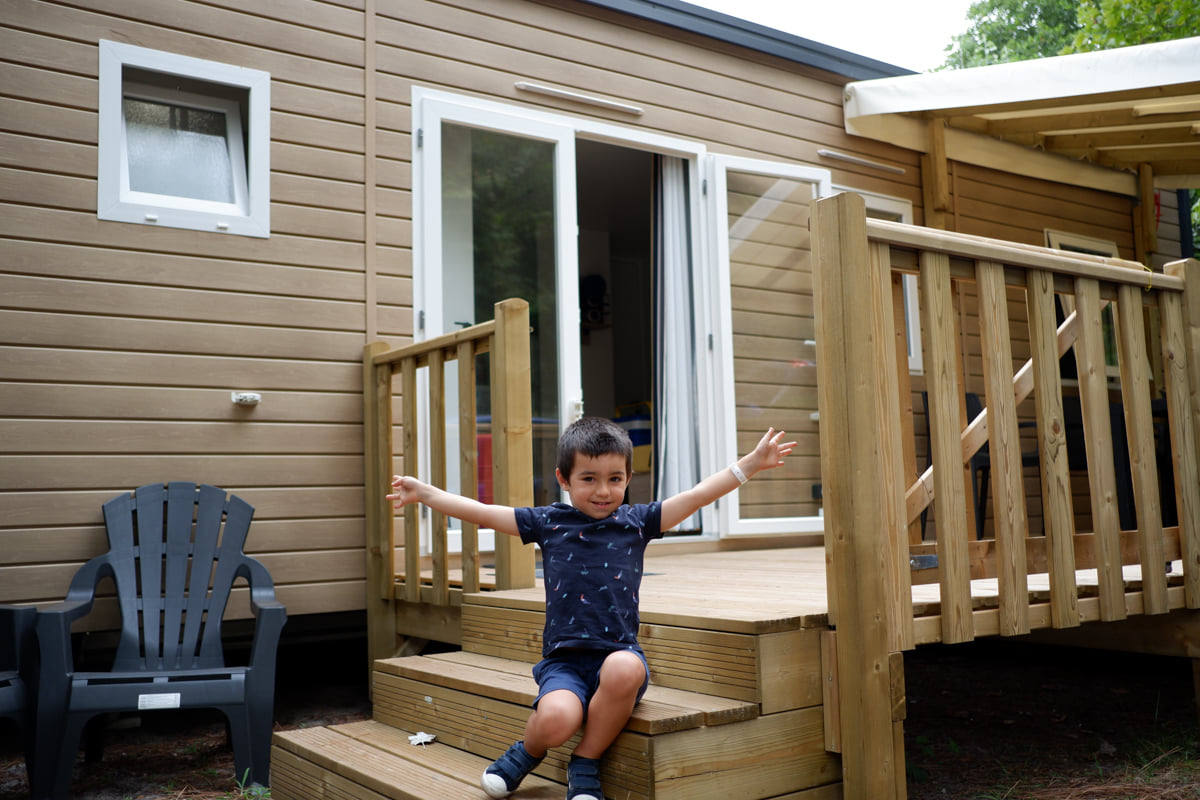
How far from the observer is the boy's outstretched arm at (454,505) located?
229cm

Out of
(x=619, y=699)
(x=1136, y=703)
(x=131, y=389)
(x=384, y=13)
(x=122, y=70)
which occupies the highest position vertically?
(x=384, y=13)

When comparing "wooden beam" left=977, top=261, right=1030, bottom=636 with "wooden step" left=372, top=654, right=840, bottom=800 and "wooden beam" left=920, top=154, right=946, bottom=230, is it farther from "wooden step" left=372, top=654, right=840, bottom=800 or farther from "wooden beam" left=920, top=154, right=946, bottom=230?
"wooden beam" left=920, top=154, right=946, bottom=230

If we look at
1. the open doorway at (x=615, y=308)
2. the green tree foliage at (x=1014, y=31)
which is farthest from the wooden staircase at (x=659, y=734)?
the green tree foliage at (x=1014, y=31)

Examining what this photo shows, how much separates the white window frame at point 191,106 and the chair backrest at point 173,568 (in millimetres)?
1014

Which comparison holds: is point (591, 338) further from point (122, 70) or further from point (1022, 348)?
point (122, 70)

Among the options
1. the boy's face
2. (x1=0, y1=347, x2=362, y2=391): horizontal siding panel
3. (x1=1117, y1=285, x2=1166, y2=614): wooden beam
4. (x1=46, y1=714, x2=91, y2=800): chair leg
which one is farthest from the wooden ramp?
(x1=0, y1=347, x2=362, y2=391): horizontal siding panel

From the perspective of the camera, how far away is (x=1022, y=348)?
6875mm

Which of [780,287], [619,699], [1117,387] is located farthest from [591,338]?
[619,699]

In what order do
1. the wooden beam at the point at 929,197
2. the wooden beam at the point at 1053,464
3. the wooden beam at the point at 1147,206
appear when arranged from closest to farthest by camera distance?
the wooden beam at the point at 1053,464 → the wooden beam at the point at 929,197 → the wooden beam at the point at 1147,206

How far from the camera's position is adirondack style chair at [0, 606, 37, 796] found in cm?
298

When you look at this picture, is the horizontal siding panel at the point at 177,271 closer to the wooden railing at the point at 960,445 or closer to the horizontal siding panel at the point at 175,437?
the horizontal siding panel at the point at 175,437

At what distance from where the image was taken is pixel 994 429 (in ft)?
8.10

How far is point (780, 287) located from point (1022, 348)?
235 cm

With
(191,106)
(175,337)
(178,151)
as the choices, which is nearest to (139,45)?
(191,106)
